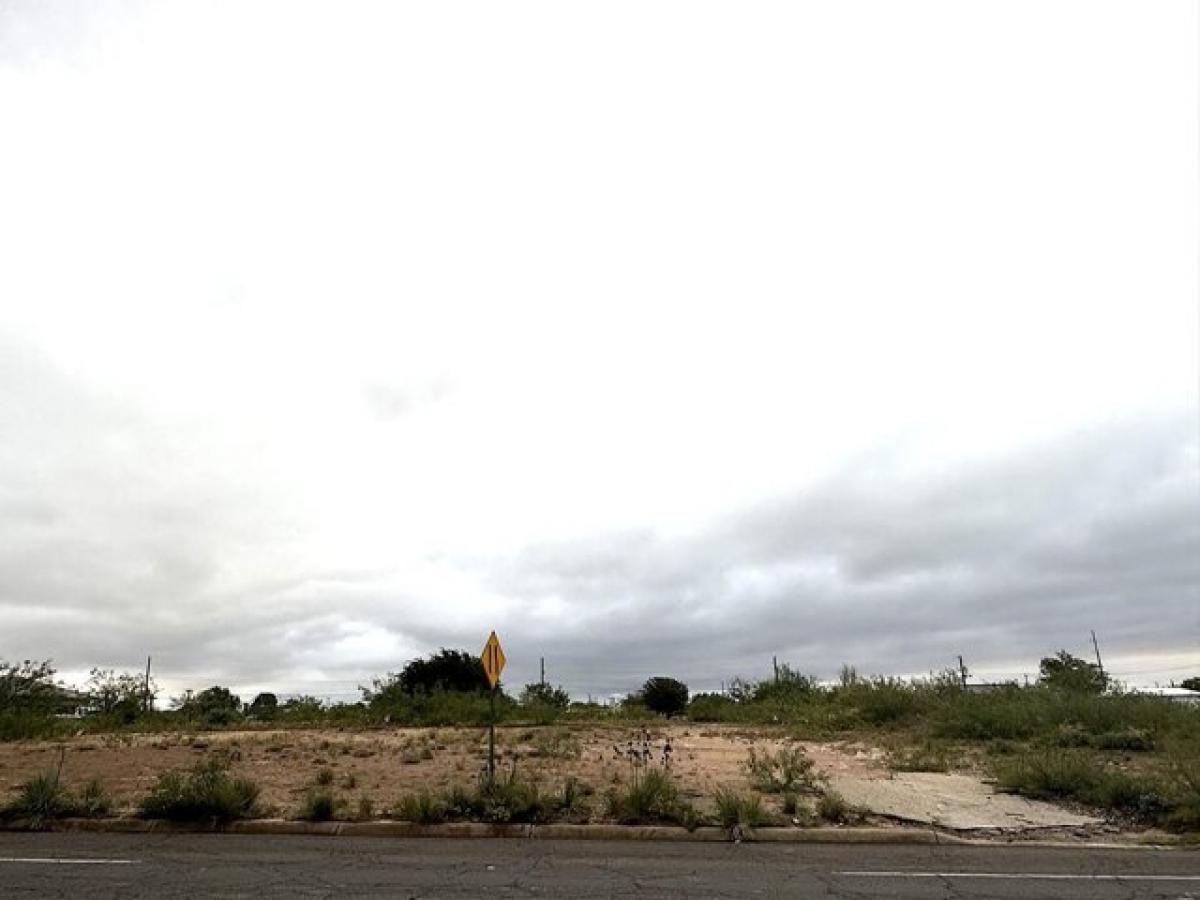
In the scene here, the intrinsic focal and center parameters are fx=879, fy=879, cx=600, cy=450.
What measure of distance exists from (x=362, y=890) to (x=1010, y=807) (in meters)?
10.6

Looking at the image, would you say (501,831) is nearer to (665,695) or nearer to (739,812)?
(739,812)

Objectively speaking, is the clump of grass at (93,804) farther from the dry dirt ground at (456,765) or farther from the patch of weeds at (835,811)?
the patch of weeds at (835,811)

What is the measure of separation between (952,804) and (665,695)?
123 ft

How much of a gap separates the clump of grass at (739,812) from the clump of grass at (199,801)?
23.9 ft

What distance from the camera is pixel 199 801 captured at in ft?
44.2

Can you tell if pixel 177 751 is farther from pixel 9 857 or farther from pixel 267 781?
pixel 9 857

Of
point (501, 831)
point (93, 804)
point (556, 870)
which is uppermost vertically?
point (93, 804)

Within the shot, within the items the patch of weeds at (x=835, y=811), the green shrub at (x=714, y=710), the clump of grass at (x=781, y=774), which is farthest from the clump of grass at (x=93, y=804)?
the green shrub at (x=714, y=710)

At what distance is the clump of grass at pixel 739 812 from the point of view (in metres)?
12.8

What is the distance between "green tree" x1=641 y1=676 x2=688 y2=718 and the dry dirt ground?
23.0 m

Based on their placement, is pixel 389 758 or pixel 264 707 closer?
pixel 389 758

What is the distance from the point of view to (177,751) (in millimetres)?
21875

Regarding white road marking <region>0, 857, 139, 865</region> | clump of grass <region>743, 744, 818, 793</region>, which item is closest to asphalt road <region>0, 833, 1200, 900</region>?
white road marking <region>0, 857, 139, 865</region>

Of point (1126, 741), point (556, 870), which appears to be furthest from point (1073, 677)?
point (556, 870)
